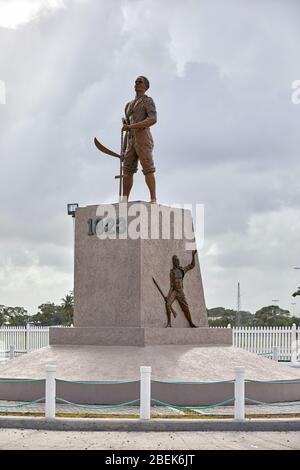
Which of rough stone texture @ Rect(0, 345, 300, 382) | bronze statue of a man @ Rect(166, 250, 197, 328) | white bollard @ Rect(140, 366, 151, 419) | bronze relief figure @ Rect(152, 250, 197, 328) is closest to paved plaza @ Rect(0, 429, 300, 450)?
white bollard @ Rect(140, 366, 151, 419)

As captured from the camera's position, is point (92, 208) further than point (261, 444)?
Yes

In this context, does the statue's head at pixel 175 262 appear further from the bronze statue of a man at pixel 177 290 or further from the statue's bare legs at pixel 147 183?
the statue's bare legs at pixel 147 183

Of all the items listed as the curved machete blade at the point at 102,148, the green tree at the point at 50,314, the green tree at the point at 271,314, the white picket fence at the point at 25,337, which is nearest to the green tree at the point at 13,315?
the green tree at the point at 50,314

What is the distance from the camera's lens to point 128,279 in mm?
15586

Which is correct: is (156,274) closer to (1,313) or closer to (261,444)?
(261,444)

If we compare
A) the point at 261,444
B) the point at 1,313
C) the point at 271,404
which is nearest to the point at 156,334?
the point at 271,404

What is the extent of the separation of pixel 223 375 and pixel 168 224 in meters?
3.82

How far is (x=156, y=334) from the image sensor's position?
49.5 ft

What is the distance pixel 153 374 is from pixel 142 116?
600 centimetres

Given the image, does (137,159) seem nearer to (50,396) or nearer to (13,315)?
(50,396)

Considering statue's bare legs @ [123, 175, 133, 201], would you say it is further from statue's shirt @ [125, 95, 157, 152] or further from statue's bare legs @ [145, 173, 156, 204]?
statue's shirt @ [125, 95, 157, 152]

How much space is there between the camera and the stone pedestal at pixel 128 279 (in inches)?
605

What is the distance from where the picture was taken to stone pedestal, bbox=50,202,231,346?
15375 millimetres

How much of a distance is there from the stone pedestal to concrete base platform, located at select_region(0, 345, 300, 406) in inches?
14.6
